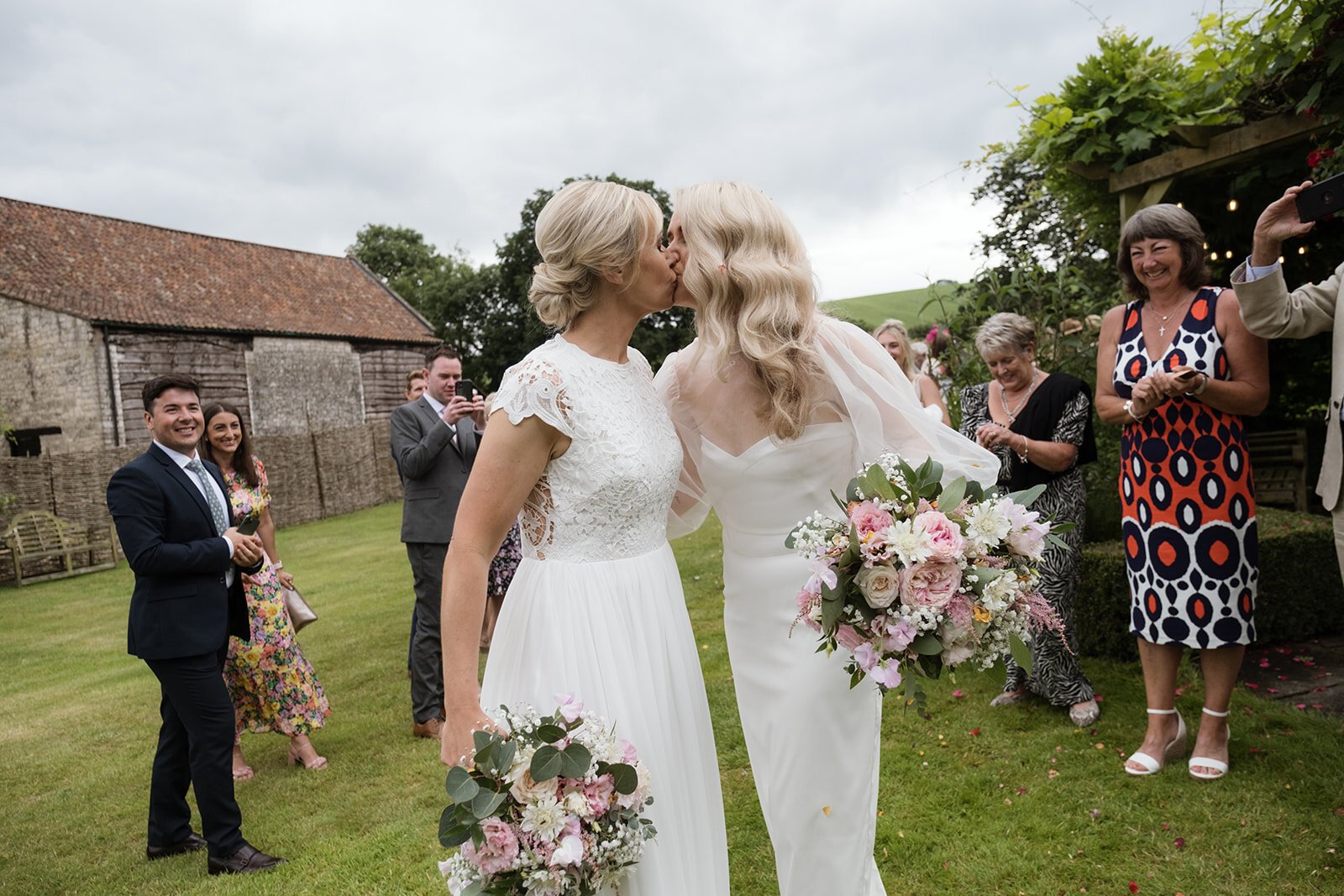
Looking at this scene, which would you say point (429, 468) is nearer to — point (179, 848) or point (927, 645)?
point (179, 848)

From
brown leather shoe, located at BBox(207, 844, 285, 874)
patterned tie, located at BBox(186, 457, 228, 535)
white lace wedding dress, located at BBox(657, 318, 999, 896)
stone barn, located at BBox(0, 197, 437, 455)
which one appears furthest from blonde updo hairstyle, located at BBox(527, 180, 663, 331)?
stone barn, located at BBox(0, 197, 437, 455)

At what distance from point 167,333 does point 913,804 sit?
23175 mm

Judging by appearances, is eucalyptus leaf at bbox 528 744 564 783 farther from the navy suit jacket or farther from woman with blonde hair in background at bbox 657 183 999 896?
the navy suit jacket

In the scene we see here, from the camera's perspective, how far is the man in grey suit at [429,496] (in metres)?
5.77

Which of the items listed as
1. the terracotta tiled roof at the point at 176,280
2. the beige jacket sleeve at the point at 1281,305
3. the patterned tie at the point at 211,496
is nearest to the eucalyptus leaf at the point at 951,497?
the beige jacket sleeve at the point at 1281,305

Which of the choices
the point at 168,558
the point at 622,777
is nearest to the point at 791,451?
the point at 622,777

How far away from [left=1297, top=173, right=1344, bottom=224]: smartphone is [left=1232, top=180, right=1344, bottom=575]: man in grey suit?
0.11 meters

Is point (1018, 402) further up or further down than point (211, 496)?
further up

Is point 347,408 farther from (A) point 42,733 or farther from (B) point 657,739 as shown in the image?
(B) point 657,739

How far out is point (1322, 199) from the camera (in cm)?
302

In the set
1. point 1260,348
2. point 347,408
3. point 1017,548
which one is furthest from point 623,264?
point 347,408

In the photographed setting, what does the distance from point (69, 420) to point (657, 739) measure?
2380 centimetres

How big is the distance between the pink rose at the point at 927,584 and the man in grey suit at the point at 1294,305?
7.11 ft

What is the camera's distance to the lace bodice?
2209mm
